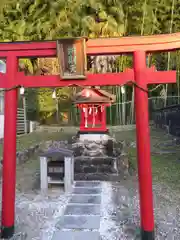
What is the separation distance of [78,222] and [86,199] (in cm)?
98

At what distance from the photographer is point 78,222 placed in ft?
12.6

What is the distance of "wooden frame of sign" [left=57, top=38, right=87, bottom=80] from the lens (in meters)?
3.33

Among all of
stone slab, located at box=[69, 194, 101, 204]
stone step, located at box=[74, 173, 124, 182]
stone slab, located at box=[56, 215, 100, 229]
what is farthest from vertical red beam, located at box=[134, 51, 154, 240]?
stone step, located at box=[74, 173, 124, 182]

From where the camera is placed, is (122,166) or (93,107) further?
(93,107)

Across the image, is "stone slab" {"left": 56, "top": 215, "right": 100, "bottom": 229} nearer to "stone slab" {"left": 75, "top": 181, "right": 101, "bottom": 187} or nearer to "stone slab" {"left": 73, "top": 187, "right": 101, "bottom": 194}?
"stone slab" {"left": 73, "top": 187, "right": 101, "bottom": 194}

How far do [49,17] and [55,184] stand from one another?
437 inches

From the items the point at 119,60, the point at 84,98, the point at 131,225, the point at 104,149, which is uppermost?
the point at 119,60

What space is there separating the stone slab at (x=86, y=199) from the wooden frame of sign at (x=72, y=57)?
2.34 metres

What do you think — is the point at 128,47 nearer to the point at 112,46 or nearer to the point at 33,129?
the point at 112,46

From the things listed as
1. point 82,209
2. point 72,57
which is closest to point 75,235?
point 82,209


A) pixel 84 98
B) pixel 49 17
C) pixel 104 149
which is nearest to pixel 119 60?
pixel 49 17

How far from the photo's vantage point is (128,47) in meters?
3.38

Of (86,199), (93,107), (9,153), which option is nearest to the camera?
(9,153)

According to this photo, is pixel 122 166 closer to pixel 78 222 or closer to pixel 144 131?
pixel 78 222
